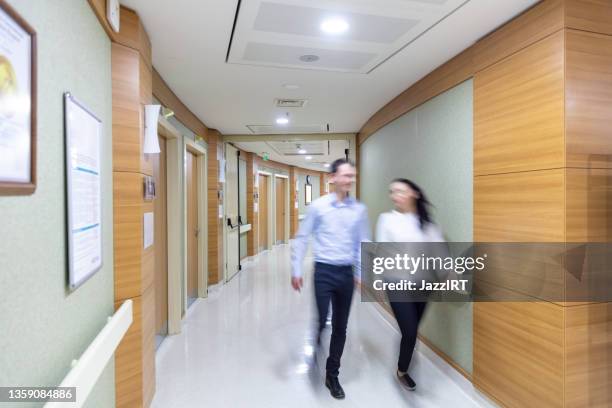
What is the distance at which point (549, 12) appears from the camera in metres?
1.91

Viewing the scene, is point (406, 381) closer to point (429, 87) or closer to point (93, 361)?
point (93, 361)

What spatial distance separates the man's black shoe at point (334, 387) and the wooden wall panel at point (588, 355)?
1404 mm

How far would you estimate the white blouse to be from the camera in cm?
252

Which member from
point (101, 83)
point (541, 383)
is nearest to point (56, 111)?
point (101, 83)

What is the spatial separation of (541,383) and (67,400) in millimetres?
2365

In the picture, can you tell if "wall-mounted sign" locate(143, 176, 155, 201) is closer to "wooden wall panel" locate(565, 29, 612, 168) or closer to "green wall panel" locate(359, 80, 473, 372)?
"green wall panel" locate(359, 80, 473, 372)

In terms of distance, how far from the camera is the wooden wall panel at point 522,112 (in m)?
1.88

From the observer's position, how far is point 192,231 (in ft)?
16.2

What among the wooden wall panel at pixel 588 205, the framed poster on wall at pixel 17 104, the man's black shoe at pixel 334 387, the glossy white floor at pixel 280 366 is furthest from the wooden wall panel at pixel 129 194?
the wooden wall panel at pixel 588 205

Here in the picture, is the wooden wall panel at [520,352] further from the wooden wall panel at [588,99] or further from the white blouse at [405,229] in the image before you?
the wooden wall panel at [588,99]

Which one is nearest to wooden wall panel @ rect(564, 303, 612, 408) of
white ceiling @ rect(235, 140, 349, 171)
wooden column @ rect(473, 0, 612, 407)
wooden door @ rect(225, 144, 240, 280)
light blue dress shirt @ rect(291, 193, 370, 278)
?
wooden column @ rect(473, 0, 612, 407)

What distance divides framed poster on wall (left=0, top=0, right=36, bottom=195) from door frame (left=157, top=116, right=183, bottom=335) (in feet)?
8.95

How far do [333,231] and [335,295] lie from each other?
0.50 meters

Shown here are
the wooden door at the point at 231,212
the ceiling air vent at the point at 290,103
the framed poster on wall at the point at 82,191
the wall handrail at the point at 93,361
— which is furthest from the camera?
the wooden door at the point at 231,212
